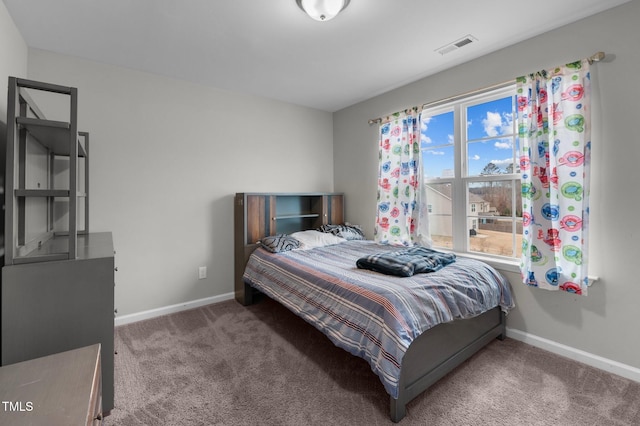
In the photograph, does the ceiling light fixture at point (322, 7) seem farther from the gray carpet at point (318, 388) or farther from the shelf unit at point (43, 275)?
the gray carpet at point (318, 388)

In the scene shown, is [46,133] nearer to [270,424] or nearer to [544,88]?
[270,424]

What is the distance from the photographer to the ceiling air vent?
7.61 feet

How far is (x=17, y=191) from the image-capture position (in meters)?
1.30

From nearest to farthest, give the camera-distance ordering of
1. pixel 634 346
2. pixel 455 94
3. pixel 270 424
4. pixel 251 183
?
pixel 270 424 → pixel 634 346 → pixel 455 94 → pixel 251 183

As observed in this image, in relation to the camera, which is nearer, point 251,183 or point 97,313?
point 97,313

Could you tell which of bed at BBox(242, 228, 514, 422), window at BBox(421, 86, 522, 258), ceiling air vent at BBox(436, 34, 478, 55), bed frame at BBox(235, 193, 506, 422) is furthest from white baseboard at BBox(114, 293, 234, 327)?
ceiling air vent at BBox(436, 34, 478, 55)

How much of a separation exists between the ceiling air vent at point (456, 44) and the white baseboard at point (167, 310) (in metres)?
3.33

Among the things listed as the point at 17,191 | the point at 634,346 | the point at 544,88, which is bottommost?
the point at 634,346

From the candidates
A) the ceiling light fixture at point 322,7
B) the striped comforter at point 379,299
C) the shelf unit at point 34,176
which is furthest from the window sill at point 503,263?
the shelf unit at point 34,176

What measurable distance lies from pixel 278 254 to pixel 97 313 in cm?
167

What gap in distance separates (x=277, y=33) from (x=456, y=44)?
4.85 ft

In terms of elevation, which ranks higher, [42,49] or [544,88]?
[42,49]

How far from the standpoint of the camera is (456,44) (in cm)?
241

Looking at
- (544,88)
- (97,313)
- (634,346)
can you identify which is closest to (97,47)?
(97,313)
